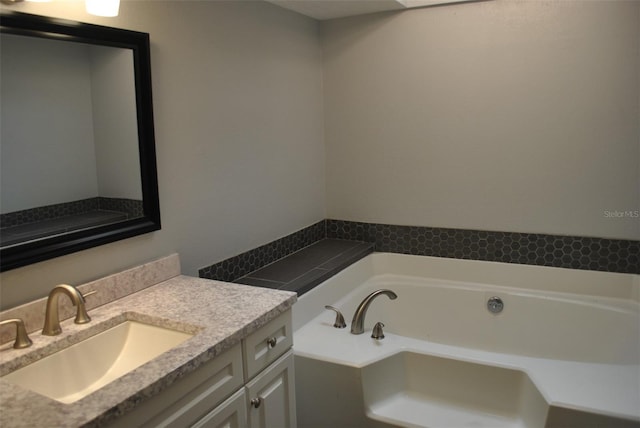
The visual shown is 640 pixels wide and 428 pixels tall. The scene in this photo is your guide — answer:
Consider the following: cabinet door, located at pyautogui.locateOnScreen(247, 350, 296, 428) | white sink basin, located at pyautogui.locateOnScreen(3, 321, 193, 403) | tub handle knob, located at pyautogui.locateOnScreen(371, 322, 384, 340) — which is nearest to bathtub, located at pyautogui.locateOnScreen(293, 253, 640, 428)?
tub handle knob, located at pyautogui.locateOnScreen(371, 322, 384, 340)

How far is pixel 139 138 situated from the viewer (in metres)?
1.92

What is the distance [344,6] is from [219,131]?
1138mm

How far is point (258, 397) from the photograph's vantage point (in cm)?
167

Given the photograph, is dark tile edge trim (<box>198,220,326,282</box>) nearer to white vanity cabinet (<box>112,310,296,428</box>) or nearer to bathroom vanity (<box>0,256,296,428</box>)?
bathroom vanity (<box>0,256,296,428</box>)

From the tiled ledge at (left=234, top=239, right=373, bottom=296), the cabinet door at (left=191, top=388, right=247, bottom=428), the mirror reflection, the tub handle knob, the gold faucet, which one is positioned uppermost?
the mirror reflection

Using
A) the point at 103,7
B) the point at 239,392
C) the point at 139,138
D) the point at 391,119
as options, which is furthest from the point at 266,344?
the point at 391,119

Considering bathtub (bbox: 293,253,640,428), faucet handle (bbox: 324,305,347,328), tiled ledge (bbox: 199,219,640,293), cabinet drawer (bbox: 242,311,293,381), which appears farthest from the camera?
tiled ledge (bbox: 199,219,640,293)

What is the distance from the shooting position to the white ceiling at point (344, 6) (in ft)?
8.99

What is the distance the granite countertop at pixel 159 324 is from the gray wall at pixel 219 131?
18cm

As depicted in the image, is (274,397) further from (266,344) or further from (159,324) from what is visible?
(159,324)

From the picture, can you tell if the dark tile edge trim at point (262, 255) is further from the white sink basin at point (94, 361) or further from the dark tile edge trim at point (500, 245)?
the white sink basin at point (94, 361)

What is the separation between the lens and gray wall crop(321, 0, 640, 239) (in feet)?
8.55

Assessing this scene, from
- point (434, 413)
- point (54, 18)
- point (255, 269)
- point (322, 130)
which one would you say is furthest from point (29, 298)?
point (322, 130)

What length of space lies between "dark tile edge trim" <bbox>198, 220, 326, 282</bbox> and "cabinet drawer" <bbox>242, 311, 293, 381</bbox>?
656mm
